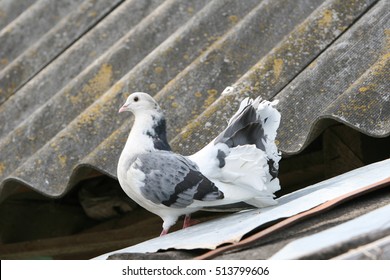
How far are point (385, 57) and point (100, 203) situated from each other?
1522 mm

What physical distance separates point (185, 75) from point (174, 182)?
0.98 m

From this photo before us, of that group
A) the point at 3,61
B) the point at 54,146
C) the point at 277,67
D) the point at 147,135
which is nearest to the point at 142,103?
the point at 147,135

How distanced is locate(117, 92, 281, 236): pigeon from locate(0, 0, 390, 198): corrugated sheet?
0.19m

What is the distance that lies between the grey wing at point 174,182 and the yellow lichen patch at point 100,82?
1293 mm

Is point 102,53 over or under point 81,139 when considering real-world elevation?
over

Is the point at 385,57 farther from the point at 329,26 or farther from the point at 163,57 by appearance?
the point at 163,57

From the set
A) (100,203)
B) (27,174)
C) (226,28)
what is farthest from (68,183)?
(226,28)

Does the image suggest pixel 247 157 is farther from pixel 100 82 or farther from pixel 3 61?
pixel 3 61

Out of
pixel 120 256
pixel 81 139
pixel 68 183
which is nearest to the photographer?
pixel 120 256

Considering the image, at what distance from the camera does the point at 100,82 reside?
4.49 metres

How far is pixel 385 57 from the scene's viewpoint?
3.49m

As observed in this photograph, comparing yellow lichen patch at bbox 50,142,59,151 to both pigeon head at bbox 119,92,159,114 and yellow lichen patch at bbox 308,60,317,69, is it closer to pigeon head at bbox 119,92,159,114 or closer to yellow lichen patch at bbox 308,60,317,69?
pigeon head at bbox 119,92,159,114

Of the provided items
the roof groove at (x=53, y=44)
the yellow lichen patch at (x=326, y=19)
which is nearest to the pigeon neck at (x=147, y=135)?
the yellow lichen patch at (x=326, y=19)

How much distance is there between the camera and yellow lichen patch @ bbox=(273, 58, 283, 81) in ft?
12.3
